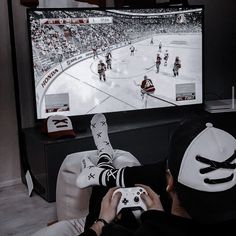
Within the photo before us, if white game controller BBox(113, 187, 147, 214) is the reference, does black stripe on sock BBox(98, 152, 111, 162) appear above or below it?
below

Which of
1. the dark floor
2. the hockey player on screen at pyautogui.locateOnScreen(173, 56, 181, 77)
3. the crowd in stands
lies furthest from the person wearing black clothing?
the hockey player on screen at pyautogui.locateOnScreen(173, 56, 181, 77)

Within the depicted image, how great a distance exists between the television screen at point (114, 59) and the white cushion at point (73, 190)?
0.96m

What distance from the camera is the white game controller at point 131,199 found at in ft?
4.17

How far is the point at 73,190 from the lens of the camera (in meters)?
2.29

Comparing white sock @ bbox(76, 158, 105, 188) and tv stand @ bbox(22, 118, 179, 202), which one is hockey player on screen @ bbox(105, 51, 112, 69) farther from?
white sock @ bbox(76, 158, 105, 188)

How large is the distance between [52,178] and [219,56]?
212 cm

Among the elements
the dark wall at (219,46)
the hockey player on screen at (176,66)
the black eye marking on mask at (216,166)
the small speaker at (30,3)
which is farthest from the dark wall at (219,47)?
the black eye marking on mask at (216,166)

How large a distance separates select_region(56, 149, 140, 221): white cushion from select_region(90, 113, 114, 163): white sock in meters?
0.05

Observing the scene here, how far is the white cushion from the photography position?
2.20 metres

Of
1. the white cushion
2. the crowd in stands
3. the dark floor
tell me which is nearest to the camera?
the white cushion

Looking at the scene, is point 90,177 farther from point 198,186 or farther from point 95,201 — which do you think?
point 198,186

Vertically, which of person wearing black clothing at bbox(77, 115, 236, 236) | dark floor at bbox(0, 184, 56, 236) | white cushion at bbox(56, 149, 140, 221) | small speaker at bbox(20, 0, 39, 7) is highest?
small speaker at bbox(20, 0, 39, 7)

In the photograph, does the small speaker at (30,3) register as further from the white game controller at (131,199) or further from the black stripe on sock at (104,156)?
the white game controller at (131,199)

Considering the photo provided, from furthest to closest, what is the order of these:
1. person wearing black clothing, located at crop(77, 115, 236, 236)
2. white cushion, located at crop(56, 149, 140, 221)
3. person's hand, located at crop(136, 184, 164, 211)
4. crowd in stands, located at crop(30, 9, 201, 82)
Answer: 1. crowd in stands, located at crop(30, 9, 201, 82)
2. white cushion, located at crop(56, 149, 140, 221)
3. person's hand, located at crop(136, 184, 164, 211)
4. person wearing black clothing, located at crop(77, 115, 236, 236)
